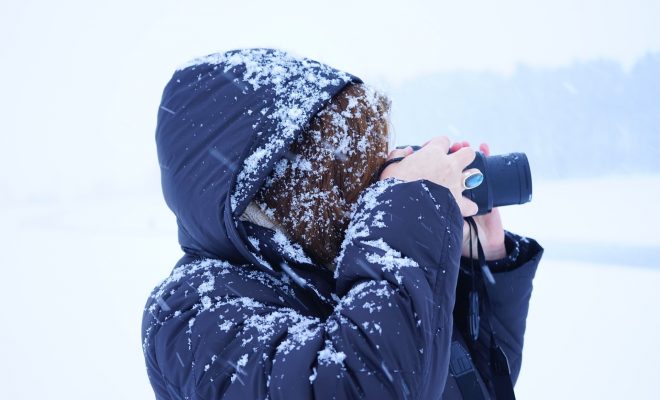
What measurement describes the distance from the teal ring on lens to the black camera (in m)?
0.02

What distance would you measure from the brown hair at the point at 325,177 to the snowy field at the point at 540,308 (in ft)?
5.37

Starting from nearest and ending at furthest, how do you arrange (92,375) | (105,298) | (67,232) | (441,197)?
(441,197), (92,375), (105,298), (67,232)

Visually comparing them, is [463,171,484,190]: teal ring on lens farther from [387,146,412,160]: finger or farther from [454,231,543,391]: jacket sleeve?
[454,231,543,391]: jacket sleeve

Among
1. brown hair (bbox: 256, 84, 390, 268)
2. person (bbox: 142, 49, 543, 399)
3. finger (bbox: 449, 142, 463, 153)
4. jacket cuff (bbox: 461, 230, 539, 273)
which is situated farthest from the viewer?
jacket cuff (bbox: 461, 230, 539, 273)

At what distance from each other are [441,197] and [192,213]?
31 centimetres

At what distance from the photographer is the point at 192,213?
673mm

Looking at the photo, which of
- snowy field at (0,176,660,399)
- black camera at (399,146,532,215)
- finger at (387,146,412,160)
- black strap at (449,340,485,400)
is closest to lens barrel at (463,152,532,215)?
black camera at (399,146,532,215)

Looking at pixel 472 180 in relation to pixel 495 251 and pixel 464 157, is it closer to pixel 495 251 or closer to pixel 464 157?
pixel 464 157

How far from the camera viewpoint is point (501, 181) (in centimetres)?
79

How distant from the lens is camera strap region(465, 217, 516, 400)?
851 millimetres

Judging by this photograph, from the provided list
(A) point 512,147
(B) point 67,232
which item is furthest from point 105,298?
(A) point 512,147

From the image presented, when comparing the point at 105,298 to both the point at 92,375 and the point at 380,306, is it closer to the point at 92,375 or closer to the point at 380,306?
the point at 92,375

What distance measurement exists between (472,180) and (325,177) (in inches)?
8.6

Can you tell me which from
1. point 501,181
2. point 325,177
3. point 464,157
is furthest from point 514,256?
point 325,177
